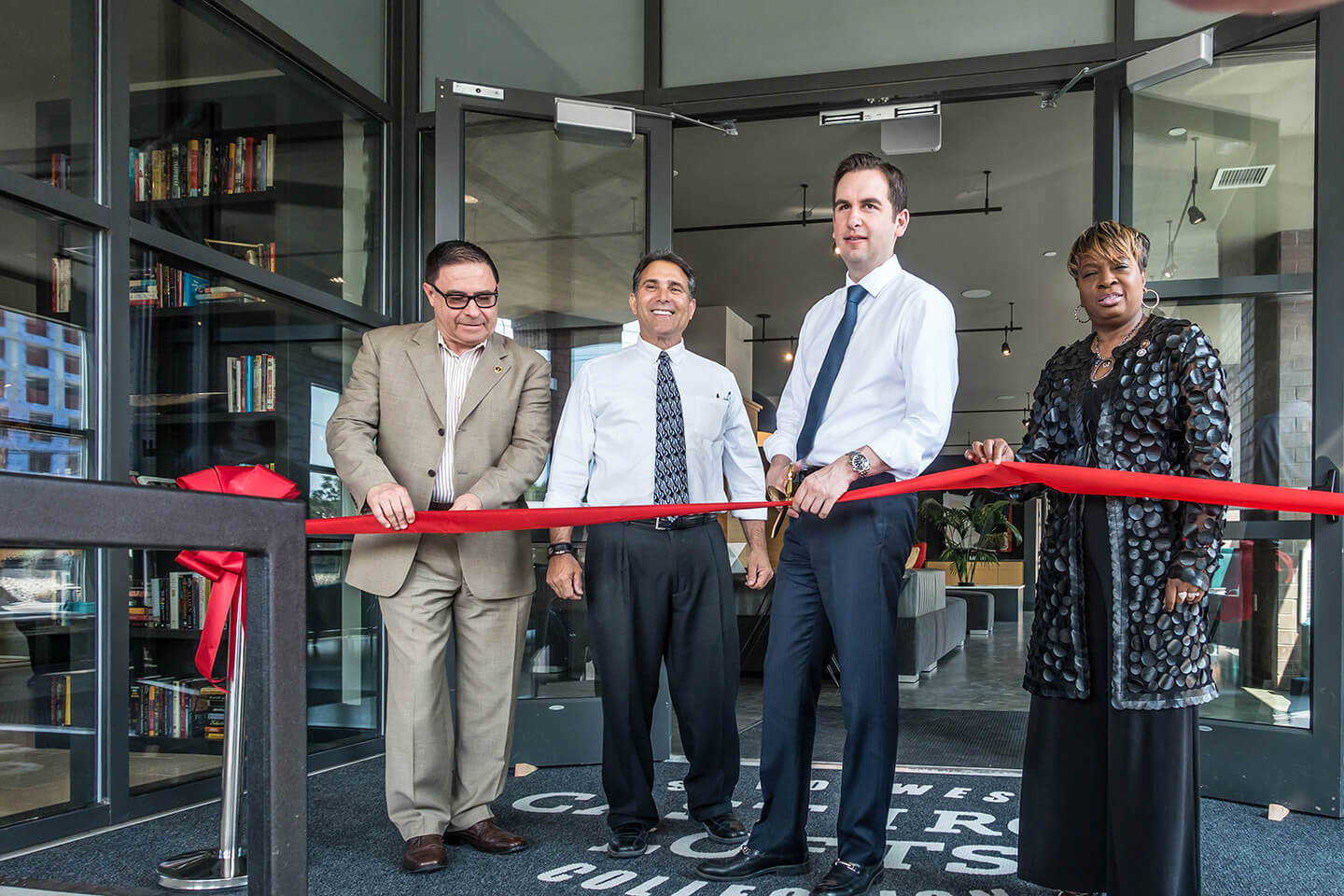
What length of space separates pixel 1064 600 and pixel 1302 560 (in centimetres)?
Result: 169

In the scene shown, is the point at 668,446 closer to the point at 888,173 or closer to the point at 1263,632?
the point at 888,173

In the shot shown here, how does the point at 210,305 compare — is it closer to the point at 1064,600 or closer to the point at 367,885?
the point at 367,885

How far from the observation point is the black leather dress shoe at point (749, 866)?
8.07 feet

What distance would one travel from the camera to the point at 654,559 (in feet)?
9.09

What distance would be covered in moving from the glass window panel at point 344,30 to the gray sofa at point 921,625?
3.68 metres

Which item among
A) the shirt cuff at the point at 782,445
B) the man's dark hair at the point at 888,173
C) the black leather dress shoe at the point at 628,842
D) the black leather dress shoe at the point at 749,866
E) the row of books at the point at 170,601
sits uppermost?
the man's dark hair at the point at 888,173

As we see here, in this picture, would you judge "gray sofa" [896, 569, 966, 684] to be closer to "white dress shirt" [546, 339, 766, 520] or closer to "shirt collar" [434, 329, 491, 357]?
"white dress shirt" [546, 339, 766, 520]

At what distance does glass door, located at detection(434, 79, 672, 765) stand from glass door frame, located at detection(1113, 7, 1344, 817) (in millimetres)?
1942

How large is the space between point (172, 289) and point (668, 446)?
1.78m

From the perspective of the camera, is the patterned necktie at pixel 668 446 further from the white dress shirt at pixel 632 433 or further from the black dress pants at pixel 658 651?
the black dress pants at pixel 658 651

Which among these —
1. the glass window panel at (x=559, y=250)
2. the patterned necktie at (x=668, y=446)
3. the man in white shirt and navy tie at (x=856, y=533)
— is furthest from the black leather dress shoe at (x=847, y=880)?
the glass window panel at (x=559, y=250)

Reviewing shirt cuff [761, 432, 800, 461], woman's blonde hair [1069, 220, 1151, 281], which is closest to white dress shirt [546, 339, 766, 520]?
shirt cuff [761, 432, 800, 461]

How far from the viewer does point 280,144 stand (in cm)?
407

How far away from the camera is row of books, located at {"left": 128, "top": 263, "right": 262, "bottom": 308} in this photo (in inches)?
131
